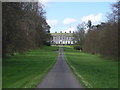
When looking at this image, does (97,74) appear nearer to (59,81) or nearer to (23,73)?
(23,73)

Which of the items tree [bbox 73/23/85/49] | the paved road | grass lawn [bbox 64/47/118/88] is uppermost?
tree [bbox 73/23/85/49]

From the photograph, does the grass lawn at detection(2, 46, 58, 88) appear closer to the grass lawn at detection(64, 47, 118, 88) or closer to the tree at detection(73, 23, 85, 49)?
the grass lawn at detection(64, 47, 118, 88)

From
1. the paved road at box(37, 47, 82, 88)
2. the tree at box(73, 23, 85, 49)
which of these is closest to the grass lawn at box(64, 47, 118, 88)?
the paved road at box(37, 47, 82, 88)

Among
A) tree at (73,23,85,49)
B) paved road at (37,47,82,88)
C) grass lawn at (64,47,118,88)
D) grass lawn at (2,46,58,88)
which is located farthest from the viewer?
tree at (73,23,85,49)

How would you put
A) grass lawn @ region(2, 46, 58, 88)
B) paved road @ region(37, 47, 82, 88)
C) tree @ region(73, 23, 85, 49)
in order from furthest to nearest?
tree @ region(73, 23, 85, 49), grass lawn @ region(2, 46, 58, 88), paved road @ region(37, 47, 82, 88)

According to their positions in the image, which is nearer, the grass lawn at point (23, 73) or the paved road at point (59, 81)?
the paved road at point (59, 81)

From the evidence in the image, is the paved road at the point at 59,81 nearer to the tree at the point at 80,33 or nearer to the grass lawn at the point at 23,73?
the grass lawn at the point at 23,73

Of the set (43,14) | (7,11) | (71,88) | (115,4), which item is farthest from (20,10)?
(43,14)

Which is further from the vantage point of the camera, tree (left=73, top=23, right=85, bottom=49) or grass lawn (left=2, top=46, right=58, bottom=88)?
tree (left=73, top=23, right=85, bottom=49)

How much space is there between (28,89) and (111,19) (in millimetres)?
43400

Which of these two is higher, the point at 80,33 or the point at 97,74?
the point at 80,33

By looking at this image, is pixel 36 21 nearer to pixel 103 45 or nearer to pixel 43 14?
pixel 43 14

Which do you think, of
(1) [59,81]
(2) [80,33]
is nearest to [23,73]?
(1) [59,81]

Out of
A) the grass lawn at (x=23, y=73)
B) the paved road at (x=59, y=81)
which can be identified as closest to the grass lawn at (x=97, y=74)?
the paved road at (x=59, y=81)
